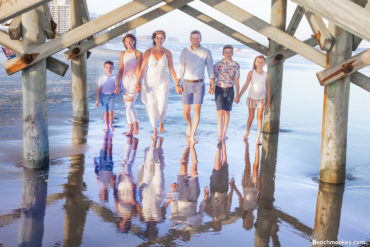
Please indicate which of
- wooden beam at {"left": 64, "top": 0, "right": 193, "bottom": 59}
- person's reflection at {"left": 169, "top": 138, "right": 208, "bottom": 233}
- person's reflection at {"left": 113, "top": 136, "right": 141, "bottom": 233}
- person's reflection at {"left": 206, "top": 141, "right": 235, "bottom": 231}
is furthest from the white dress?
person's reflection at {"left": 169, "top": 138, "right": 208, "bottom": 233}

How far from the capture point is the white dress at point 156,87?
27.0 feet

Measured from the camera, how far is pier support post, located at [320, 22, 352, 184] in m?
5.84

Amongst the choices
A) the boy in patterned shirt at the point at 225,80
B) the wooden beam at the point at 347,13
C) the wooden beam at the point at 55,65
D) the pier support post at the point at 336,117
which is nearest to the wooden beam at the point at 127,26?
the boy in patterned shirt at the point at 225,80

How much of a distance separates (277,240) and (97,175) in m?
2.53

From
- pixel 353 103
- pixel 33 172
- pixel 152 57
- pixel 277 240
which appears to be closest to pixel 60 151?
pixel 33 172

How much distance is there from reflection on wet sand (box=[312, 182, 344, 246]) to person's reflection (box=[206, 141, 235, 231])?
862 mm

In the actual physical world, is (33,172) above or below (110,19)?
below

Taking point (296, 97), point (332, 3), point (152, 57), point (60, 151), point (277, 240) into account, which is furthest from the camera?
point (296, 97)

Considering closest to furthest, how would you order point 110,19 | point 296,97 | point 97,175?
point 110,19, point 97,175, point 296,97

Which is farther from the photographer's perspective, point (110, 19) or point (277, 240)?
point (110, 19)

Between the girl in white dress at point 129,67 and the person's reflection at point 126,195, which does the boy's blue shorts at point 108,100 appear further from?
the person's reflection at point 126,195

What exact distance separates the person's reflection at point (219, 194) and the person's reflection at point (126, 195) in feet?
2.43

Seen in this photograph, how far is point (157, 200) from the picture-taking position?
207 inches

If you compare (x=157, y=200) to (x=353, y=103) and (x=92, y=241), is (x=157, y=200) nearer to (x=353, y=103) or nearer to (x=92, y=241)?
(x=92, y=241)
